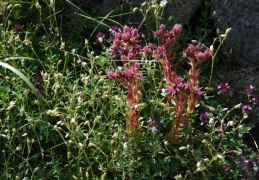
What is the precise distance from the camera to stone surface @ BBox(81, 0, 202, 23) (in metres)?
3.93

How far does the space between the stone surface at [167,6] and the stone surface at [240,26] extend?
7.0 inches

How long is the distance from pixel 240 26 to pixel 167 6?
56 centimetres

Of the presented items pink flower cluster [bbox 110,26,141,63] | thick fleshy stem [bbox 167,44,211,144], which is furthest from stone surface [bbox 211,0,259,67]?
pink flower cluster [bbox 110,26,141,63]

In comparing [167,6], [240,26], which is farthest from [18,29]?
[240,26]

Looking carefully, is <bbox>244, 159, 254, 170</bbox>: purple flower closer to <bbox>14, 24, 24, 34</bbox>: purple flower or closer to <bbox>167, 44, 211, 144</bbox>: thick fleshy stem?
<bbox>167, 44, 211, 144</bbox>: thick fleshy stem

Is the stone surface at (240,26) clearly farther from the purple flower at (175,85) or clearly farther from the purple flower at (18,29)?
the purple flower at (18,29)

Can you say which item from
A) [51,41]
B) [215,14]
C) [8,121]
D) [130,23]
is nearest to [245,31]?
[215,14]

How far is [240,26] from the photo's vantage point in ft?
12.9

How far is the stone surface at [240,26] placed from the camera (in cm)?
389

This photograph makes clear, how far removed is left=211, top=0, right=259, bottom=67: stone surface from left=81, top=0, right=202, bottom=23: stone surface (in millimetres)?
177

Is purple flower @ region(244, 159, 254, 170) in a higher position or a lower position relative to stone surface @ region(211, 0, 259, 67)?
lower

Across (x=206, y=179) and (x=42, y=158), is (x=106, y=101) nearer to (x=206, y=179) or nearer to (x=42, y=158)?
(x=42, y=158)

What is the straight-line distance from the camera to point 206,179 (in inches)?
110

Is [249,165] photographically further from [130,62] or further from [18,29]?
[18,29]
